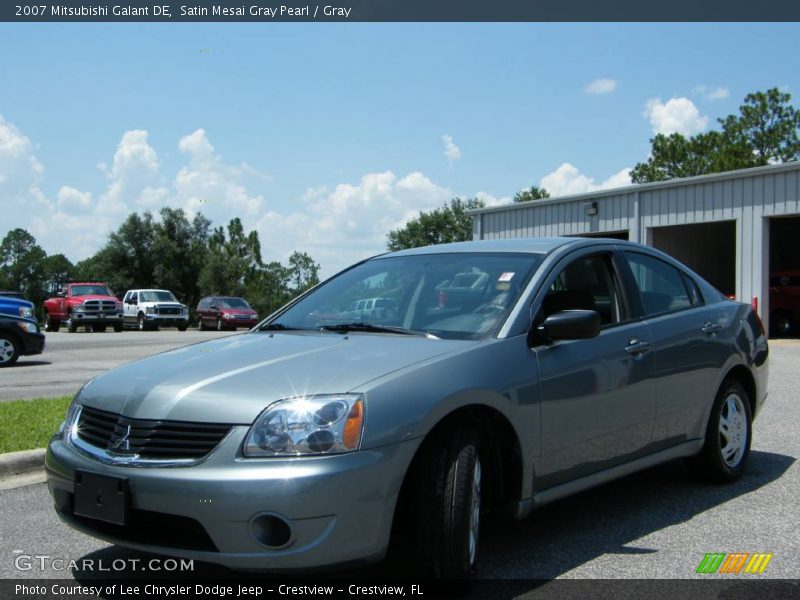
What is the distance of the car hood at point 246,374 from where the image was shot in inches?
124

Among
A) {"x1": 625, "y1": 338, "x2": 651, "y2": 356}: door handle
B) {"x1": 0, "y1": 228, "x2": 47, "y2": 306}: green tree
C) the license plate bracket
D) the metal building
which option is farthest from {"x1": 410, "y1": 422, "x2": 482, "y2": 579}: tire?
{"x1": 0, "y1": 228, "x2": 47, "y2": 306}: green tree

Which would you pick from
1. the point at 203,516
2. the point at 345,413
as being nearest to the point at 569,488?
the point at 345,413

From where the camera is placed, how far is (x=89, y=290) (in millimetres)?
33938

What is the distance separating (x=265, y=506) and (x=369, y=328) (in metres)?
1.36

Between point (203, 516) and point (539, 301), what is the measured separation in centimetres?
195

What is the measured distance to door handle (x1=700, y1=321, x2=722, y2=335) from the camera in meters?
5.18

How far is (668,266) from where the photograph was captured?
17.8ft

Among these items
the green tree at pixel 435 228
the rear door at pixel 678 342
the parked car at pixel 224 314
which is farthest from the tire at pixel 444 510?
the green tree at pixel 435 228

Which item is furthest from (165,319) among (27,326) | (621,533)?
(621,533)

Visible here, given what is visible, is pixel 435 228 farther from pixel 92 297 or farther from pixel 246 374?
pixel 246 374

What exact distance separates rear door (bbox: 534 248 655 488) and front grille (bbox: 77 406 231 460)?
1554 mm

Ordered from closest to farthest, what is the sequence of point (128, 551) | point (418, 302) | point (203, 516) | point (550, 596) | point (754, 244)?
point (203, 516) → point (550, 596) → point (128, 551) → point (418, 302) → point (754, 244)

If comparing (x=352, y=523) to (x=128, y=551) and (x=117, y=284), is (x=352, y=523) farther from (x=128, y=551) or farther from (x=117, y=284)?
(x=117, y=284)

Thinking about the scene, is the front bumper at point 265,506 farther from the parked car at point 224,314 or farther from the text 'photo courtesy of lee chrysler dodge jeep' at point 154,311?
the parked car at point 224,314
